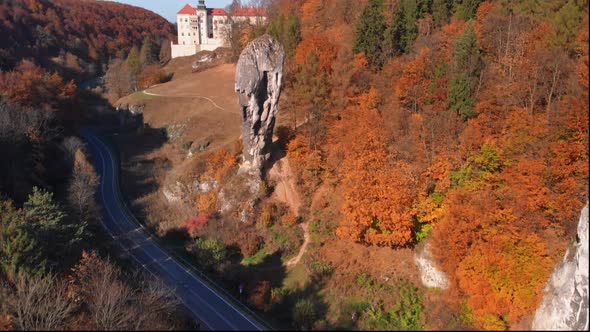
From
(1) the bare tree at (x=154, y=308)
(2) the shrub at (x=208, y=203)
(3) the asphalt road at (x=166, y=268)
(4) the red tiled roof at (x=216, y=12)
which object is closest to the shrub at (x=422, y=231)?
(3) the asphalt road at (x=166, y=268)

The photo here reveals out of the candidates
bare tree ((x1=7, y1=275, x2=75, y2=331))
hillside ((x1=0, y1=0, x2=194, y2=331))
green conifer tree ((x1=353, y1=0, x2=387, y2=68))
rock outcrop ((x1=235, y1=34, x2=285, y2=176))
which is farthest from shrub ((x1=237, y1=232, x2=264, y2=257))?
green conifer tree ((x1=353, y1=0, x2=387, y2=68))

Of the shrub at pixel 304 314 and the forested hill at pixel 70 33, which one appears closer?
the shrub at pixel 304 314

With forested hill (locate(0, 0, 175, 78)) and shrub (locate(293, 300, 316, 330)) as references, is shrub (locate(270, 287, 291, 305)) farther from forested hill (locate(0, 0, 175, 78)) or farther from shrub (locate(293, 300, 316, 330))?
forested hill (locate(0, 0, 175, 78))

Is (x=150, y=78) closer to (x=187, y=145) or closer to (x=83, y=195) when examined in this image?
(x=187, y=145)

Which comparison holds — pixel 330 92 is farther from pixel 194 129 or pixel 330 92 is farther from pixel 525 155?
pixel 194 129

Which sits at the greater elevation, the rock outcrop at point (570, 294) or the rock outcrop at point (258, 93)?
the rock outcrop at point (258, 93)

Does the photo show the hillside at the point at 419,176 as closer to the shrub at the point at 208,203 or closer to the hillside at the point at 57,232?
the shrub at the point at 208,203
